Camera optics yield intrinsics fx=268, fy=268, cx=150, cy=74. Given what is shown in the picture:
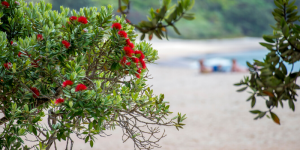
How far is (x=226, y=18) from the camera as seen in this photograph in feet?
111

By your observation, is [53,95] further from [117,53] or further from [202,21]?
[202,21]

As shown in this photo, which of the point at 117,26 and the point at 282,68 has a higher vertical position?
the point at 117,26

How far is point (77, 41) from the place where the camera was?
161 cm

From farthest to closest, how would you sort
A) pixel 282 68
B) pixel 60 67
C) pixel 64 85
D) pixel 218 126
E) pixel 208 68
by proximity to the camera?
pixel 208 68
pixel 218 126
pixel 60 67
pixel 64 85
pixel 282 68

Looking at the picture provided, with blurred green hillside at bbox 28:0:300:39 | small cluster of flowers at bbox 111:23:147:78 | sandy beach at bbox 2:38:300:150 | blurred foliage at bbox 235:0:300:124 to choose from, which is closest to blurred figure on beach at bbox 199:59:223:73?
sandy beach at bbox 2:38:300:150

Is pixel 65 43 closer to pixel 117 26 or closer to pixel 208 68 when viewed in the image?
pixel 117 26

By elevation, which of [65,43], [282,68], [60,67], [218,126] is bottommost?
[218,126]

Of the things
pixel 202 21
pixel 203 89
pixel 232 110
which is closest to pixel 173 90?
pixel 203 89

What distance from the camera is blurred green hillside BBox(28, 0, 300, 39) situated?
102 feet

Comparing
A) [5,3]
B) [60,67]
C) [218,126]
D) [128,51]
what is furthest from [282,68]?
[218,126]

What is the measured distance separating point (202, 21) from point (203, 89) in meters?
25.7

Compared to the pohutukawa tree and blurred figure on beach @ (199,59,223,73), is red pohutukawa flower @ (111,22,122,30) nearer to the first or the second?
the pohutukawa tree

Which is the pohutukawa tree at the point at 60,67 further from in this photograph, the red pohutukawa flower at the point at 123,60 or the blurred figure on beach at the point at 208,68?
the blurred figure on beach at the point at 208,68

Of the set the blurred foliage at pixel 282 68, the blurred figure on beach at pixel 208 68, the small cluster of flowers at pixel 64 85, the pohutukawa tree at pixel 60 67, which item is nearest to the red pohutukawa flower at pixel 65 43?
the pohutukawa tree at pixel 60 67
